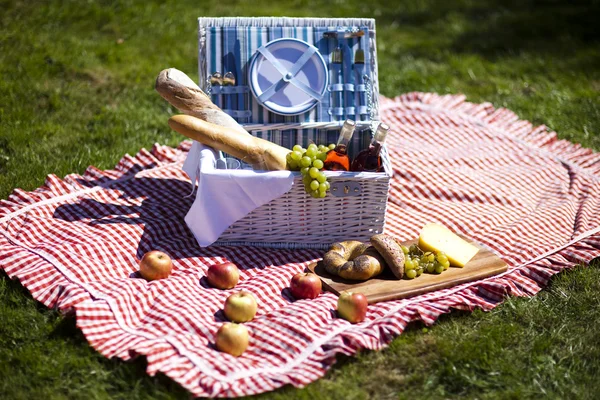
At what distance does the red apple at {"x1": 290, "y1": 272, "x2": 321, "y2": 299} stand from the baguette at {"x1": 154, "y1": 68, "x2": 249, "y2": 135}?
0.93 metres

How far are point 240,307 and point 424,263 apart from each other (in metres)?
1.00

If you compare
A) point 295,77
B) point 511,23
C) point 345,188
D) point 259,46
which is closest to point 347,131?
point 345,188

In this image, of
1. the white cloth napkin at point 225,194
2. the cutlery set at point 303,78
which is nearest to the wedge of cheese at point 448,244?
the white cloth napkin at point 225,194

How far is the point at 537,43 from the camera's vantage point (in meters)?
7.12

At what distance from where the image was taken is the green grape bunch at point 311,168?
3393 millimetres

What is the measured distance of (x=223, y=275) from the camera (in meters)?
3.29

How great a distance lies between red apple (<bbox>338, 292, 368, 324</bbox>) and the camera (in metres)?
3.06

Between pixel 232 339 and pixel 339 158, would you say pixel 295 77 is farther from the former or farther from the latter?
pixel 232 339

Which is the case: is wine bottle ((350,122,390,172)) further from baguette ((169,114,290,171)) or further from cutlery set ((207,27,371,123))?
cutlery set ((207,27,371,123))

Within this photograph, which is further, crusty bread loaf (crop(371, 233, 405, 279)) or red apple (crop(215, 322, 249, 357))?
crusty bread loaf (crop(371, 233, 405, 279))

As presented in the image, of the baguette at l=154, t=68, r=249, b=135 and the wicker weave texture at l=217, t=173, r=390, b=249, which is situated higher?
the baguette at l=154, t=68, r=249, b=135

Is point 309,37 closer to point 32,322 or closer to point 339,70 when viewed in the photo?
point 339,70

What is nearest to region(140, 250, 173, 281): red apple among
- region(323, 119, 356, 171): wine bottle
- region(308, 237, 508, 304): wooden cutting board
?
region(308, 237, 508, 304): wooden cutting board

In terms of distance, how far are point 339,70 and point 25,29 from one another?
127 inches
